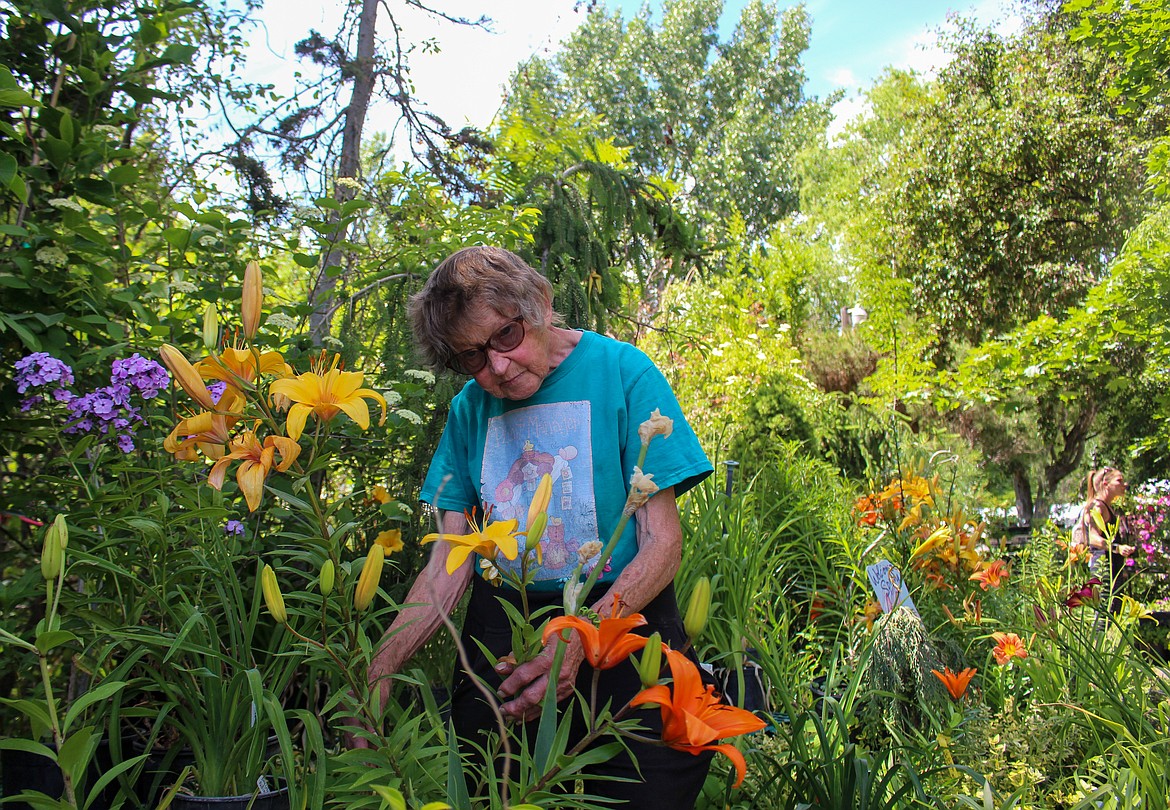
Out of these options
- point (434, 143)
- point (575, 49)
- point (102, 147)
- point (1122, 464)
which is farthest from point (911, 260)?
point (575, 49)

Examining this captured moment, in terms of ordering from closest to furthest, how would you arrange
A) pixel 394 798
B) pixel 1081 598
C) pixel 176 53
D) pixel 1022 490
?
pixel 394 798 < pixel 176 53 < pixel 1081 598 < pixel 1022 490

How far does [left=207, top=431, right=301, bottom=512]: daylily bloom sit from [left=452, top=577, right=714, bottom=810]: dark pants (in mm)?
477

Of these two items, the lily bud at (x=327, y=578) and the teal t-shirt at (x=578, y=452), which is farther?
the teal t-shirt at (x=578, y=452)

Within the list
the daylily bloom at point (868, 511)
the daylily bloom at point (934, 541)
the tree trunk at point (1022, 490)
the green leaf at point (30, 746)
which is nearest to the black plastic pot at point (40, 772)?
the green leaf at point (30, 746)

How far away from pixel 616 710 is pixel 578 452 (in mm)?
451

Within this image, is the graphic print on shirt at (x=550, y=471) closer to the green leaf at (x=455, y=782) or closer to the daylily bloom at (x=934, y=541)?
the green leaf at (x=455, y=782)

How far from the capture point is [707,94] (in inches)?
965

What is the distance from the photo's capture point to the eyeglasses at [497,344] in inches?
55.9

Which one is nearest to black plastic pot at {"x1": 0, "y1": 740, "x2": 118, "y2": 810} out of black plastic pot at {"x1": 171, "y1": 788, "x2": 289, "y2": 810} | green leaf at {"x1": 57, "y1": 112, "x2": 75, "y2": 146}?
black plastic pot at {"x1": 171, "y1": 788, "x2": 289, "y2": 810}

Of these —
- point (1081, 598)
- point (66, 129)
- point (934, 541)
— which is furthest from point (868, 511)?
point (66, 129)

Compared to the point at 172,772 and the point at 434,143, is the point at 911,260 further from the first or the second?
the point at 172,772

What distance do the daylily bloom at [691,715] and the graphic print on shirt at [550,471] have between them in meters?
0.70

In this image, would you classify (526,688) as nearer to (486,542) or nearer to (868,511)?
(486,542)

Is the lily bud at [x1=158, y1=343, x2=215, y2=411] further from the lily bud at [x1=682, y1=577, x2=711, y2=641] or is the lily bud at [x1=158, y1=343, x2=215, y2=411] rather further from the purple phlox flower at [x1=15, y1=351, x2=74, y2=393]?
the purple phlox flower at [x1=15, y1=351, x2=74, y2=393]
